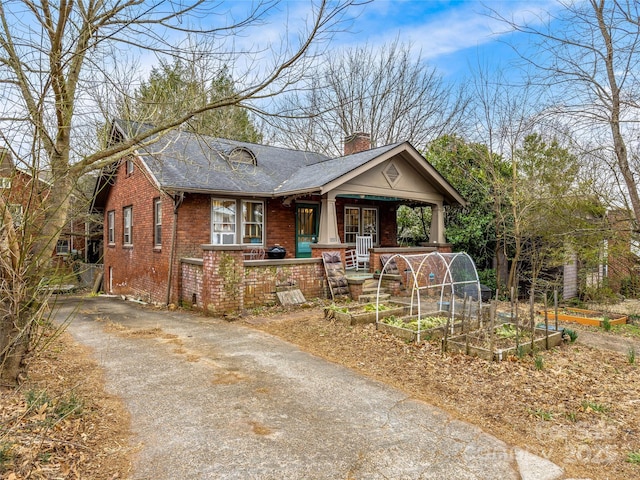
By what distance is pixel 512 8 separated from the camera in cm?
657

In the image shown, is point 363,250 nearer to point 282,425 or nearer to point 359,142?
point 359,142

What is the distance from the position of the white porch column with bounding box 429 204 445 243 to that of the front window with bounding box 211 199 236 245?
23.1 feet

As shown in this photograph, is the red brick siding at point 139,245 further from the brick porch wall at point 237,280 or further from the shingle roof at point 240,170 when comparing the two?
the brick porch wall at point 237,280

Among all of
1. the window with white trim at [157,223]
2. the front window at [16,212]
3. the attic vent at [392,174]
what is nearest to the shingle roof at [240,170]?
the attic vent at [392,174]

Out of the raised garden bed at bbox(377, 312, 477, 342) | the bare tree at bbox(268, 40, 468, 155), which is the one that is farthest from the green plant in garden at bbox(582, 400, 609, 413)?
the bare tree at bbox(268, 40, 468, 155)

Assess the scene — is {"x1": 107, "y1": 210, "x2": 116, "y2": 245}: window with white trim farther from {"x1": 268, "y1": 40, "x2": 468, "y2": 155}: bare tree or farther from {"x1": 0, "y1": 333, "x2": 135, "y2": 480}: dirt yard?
{"x1": 0, "y1": 333, "x2": 135, "y2": 480}: dirt yard

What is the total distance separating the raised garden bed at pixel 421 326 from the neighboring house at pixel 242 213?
3.62m

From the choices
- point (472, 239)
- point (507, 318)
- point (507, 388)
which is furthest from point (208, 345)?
point (472, 239)

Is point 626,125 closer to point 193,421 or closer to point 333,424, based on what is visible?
point 333,424

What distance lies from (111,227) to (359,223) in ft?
35.1

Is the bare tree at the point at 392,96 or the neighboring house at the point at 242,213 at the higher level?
the bare tree at the point at 392,96

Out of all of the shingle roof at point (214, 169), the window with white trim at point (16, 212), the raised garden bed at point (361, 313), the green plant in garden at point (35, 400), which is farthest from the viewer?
the shingle roof at point (214, 169)

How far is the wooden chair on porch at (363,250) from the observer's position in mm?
13875

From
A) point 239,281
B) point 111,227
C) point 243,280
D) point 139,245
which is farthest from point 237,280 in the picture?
point 111,227
